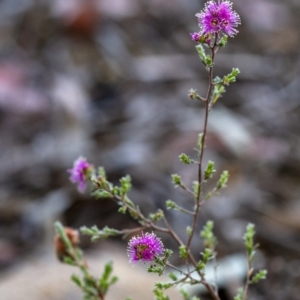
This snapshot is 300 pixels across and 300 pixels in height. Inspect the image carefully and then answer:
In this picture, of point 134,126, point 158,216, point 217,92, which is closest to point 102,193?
point 158,216

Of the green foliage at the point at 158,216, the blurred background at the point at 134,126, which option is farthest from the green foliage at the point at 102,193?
the blurred background at the point at 134,126

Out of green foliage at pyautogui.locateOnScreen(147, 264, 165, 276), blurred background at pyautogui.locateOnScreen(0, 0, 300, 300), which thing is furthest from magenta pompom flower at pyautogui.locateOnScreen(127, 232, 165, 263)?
blurred background at pyautogui.locateOnScreen(0, 0, 300, 300)

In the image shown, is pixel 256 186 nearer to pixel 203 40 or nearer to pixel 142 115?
pixel 142 115

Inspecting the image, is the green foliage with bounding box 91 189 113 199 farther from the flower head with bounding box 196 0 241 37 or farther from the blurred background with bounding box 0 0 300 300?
the blurred background with bounding box 0 0 300 300

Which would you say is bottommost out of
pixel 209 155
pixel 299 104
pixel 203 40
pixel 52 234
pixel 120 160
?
pixel 203 40

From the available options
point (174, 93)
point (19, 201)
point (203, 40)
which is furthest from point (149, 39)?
point (203, 40)

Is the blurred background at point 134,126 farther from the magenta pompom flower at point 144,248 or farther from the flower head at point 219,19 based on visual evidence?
the flower head at point 219,19

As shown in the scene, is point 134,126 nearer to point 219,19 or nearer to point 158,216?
point 158,216
